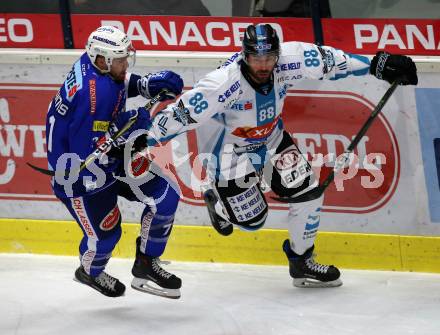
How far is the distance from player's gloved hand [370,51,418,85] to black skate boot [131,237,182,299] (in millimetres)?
1462

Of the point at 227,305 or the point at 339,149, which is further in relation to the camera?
the point at 339,149

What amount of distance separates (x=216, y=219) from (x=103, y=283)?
705 millimetres

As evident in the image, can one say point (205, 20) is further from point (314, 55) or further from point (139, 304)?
point (139, 304)

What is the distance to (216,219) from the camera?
5.72 metres

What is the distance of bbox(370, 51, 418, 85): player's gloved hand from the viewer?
206 inches

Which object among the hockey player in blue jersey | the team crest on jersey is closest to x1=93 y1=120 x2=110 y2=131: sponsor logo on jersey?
the hockey player in blue jersey

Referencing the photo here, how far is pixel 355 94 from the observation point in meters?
5.79

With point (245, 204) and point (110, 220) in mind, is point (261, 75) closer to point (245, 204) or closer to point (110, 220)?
point (245, 204)

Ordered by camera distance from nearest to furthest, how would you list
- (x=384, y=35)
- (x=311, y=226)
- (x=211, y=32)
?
(x=311, y=226)
(x=384, y=35)
(x=211, y=32)

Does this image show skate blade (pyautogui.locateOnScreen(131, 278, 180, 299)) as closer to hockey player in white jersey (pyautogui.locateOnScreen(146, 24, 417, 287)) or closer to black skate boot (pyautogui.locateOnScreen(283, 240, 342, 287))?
hockey player in white jersey (pyautogui.locateOnScreen(146, 24, 417, 287))

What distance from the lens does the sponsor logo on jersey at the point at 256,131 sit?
5.35 m

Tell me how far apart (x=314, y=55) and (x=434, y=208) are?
3.69 feet

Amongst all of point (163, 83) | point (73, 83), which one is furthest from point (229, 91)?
point (73, 83)

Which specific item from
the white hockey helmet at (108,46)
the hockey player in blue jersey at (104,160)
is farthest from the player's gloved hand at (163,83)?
the white hockey helmet at (108,46)
